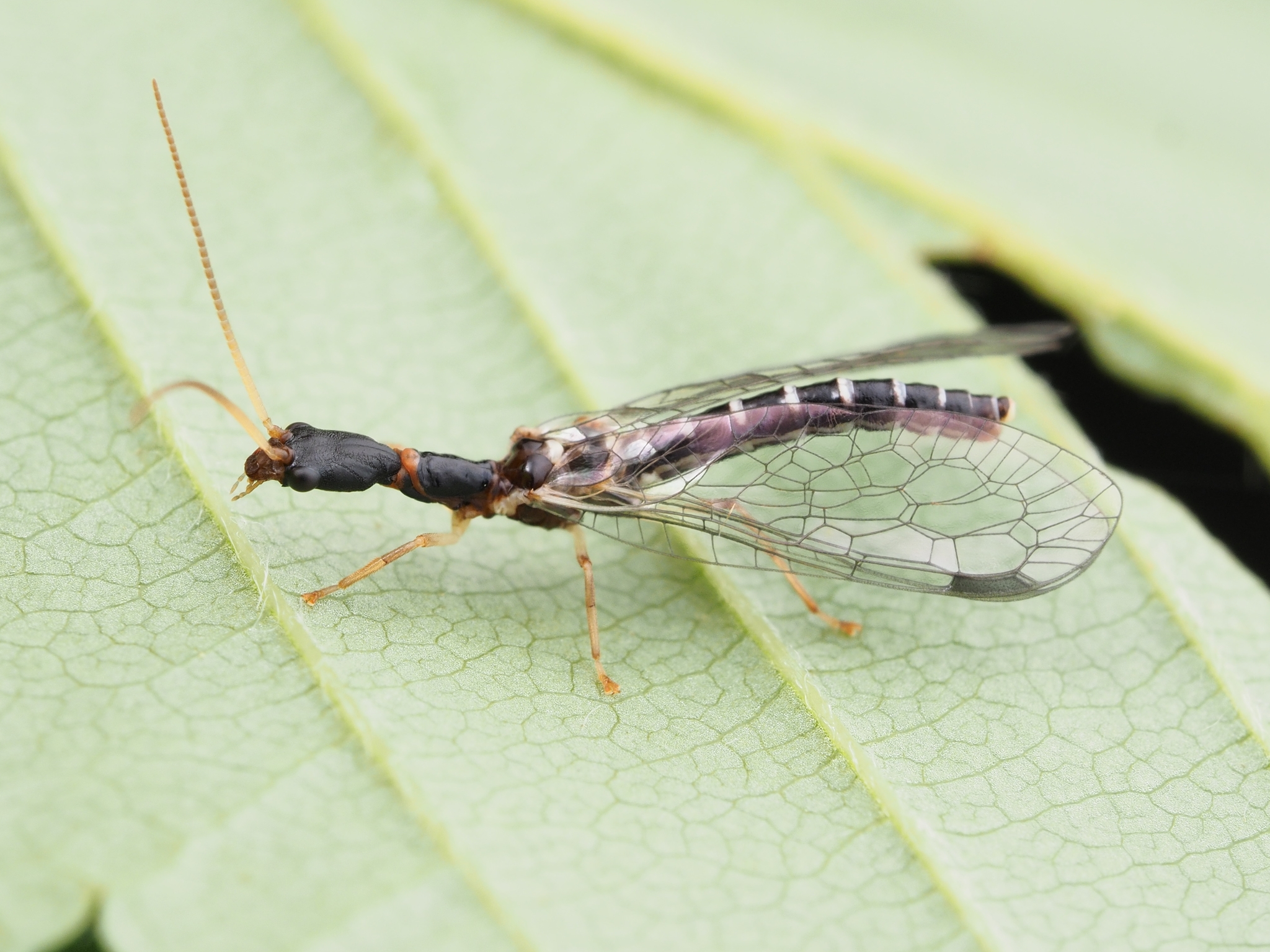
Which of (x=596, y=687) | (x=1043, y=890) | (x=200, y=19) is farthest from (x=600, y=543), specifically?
(x=200, y=19)

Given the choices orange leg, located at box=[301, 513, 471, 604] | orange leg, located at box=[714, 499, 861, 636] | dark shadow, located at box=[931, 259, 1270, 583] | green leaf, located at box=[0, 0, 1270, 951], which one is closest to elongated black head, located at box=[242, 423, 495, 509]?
orange leg, located at box=[301, 513, 471, 604]

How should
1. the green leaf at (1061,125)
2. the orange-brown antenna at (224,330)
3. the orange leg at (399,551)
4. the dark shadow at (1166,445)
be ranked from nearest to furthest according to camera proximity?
the orange-brown antenna at (224,330), the orange leg at (399,551), the dark shadow at (1166,445), the green leaf at (1061,125)

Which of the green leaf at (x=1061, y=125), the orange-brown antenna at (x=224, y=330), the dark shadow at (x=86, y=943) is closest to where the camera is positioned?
the dark shadow at (x=86, y=943)

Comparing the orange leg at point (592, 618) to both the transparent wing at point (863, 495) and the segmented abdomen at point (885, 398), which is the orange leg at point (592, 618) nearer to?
the transparent wing at point (863, 495)

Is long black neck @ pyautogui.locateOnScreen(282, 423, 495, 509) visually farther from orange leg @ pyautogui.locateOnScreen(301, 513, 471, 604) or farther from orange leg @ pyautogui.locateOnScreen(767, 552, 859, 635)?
orange leg @ pyautogui.locateOnScreen(767, 552, 859, 635)

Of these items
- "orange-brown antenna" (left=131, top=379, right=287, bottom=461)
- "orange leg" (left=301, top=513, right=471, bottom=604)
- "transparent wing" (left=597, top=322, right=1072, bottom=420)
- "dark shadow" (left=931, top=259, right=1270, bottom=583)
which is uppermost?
"orange-brown antenna" (left=131, top=379, right=287, bottom=461)

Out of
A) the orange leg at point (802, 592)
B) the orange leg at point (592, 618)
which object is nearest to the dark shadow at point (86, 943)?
the orange leg at point (592, 618)
